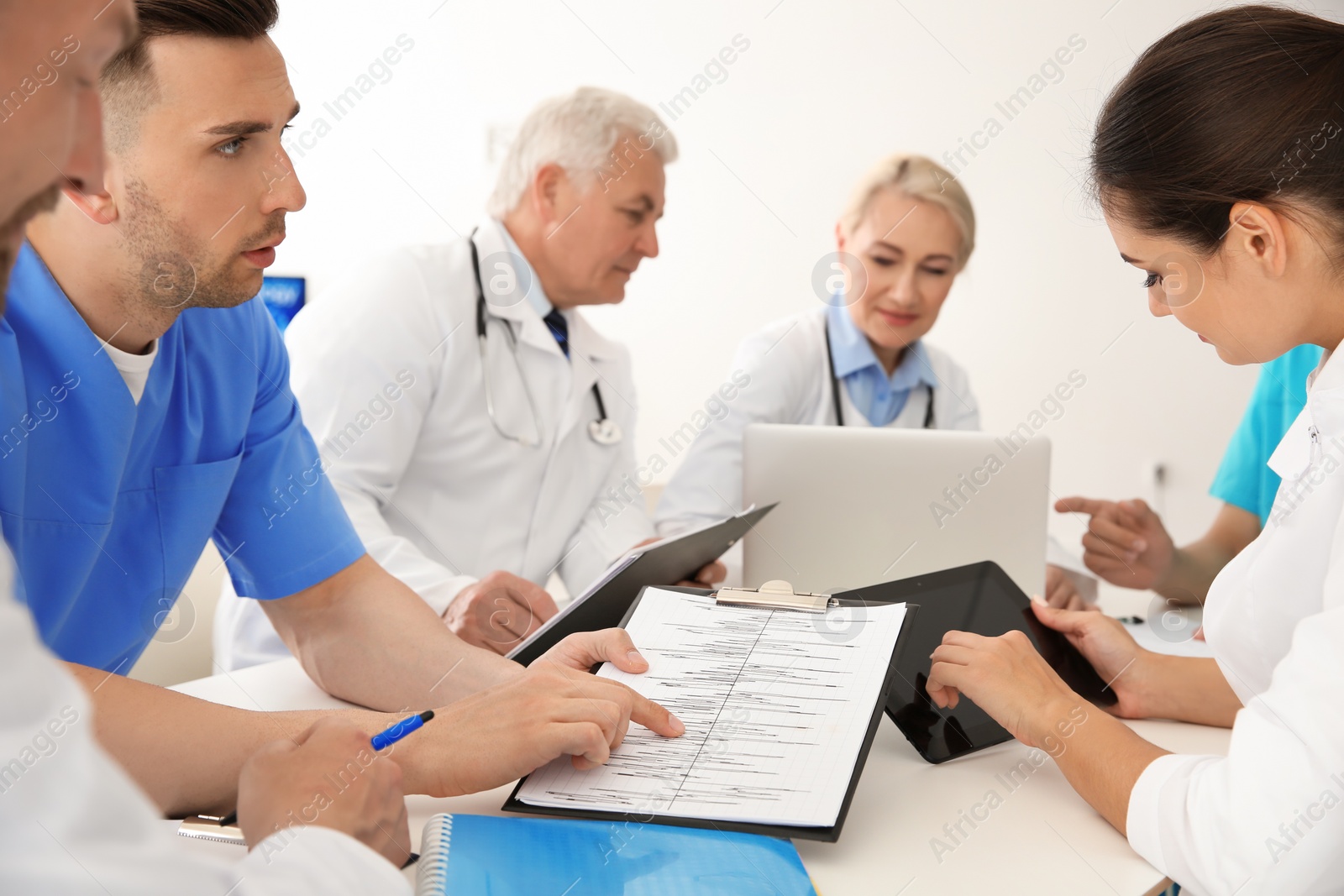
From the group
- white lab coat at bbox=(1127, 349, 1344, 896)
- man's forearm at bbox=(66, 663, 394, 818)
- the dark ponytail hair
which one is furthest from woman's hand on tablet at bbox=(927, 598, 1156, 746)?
man's forearm at bbox=(66, 663, 394, 818)

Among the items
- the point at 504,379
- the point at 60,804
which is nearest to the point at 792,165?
the point at 504,379

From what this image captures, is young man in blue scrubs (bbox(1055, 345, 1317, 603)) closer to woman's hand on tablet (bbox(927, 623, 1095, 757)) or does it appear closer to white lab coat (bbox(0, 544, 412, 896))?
woman's hand on tablet (bbox(927, 623, 1095, 757))

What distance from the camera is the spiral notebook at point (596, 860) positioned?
685 mm

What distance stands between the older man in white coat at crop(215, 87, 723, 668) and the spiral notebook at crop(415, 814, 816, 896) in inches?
31.1

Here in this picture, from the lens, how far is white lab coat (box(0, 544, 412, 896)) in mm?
424

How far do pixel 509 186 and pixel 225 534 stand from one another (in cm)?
120

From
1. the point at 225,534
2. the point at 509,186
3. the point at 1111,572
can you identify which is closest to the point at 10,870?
the point at 225,534

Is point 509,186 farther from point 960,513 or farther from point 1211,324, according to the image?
point 1211,324

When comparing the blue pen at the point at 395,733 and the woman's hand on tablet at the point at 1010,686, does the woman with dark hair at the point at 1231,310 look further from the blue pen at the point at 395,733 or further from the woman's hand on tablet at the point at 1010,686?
the blue pen at the point at 395,733

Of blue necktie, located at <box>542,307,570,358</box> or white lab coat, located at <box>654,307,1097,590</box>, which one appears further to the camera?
blue necktie, located at <box>542,307,570,358</box>

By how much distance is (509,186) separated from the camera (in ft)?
7.35

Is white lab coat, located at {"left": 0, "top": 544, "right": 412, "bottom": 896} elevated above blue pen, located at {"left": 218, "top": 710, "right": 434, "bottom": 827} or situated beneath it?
elevated above

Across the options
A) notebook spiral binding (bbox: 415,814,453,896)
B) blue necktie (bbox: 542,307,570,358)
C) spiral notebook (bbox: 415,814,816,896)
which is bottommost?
spiral notebook (bbox: 415,814,816,896)

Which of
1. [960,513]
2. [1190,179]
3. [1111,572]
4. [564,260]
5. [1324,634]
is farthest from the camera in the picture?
[564,260]
